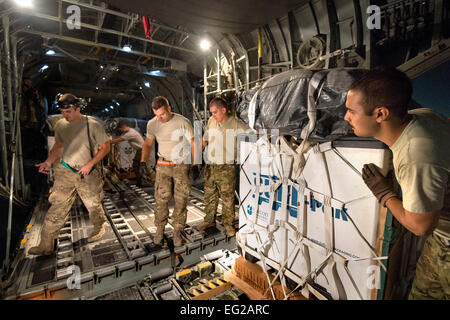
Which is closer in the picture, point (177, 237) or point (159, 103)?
point (159, 103)

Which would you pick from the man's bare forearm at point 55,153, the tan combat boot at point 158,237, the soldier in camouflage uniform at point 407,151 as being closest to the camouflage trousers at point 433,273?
the soldier in camouflage uniform at point 407,151

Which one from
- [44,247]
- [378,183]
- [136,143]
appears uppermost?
[136,143]

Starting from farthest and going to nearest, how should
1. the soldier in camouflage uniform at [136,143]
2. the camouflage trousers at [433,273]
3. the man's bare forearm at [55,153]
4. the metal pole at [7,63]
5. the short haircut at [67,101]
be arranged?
the soldier in camouflage uniform at [136,143] < the metal pole at [7,63] < the man's bare forearm at [55,153] < the short haircut at [67,101] < the camouflage trousers at [433,273]

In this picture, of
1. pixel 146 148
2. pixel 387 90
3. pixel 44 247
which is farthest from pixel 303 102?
pixel 44 247

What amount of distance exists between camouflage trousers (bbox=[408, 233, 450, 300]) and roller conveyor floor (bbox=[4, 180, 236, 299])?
2.47 m

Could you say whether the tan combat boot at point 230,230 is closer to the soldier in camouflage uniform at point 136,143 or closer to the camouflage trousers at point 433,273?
the camouflage trousers at point 433,273

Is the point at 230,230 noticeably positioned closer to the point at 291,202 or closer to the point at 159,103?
the point at 291,202

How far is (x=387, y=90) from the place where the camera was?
131 cm

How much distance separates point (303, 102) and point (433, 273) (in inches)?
65.3

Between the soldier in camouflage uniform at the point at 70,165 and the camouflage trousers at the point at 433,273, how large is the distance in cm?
390

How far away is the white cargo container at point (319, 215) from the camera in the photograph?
156 cm

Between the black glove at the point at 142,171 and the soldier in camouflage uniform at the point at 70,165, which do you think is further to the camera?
the black glove at the point at 142,171

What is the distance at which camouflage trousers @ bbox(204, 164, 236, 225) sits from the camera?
150 inches

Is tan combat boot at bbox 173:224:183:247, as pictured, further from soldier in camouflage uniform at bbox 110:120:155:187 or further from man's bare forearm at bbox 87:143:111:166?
soldier in camouflage uniform at bbox 110:120:155:187
